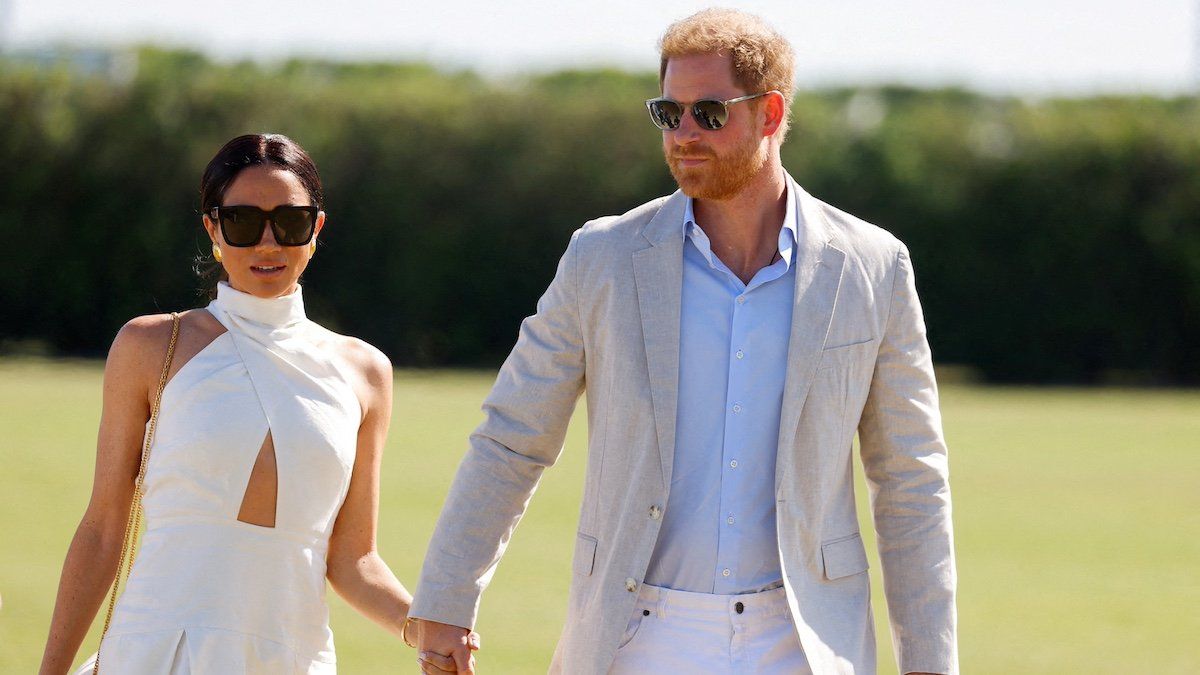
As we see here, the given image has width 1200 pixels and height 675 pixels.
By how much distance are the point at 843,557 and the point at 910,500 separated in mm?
201

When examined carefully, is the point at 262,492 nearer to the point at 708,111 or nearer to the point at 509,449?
the point at 509,449

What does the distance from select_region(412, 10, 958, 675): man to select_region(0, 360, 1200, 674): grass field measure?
377cm

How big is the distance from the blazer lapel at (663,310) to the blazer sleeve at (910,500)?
46 cm

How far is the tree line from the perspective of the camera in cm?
2822

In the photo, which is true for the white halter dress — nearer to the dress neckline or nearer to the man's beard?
the dress neckline

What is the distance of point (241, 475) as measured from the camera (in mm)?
3486

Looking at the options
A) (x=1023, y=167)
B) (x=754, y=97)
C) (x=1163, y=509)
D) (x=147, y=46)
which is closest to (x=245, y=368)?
(x=754, y=97)

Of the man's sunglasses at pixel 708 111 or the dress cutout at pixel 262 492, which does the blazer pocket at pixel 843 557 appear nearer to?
the man's sunglasses at pixel 708 111

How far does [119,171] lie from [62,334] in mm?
2993

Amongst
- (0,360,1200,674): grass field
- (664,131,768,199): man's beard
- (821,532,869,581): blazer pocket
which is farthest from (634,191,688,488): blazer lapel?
(0,360,1200,674): grass field

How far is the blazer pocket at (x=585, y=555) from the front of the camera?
3516mm

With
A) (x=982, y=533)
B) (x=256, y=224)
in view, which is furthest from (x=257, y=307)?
(x=982, y=533)

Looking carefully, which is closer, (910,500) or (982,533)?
(910,500)

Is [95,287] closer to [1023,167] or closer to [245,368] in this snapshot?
[1023,167]
